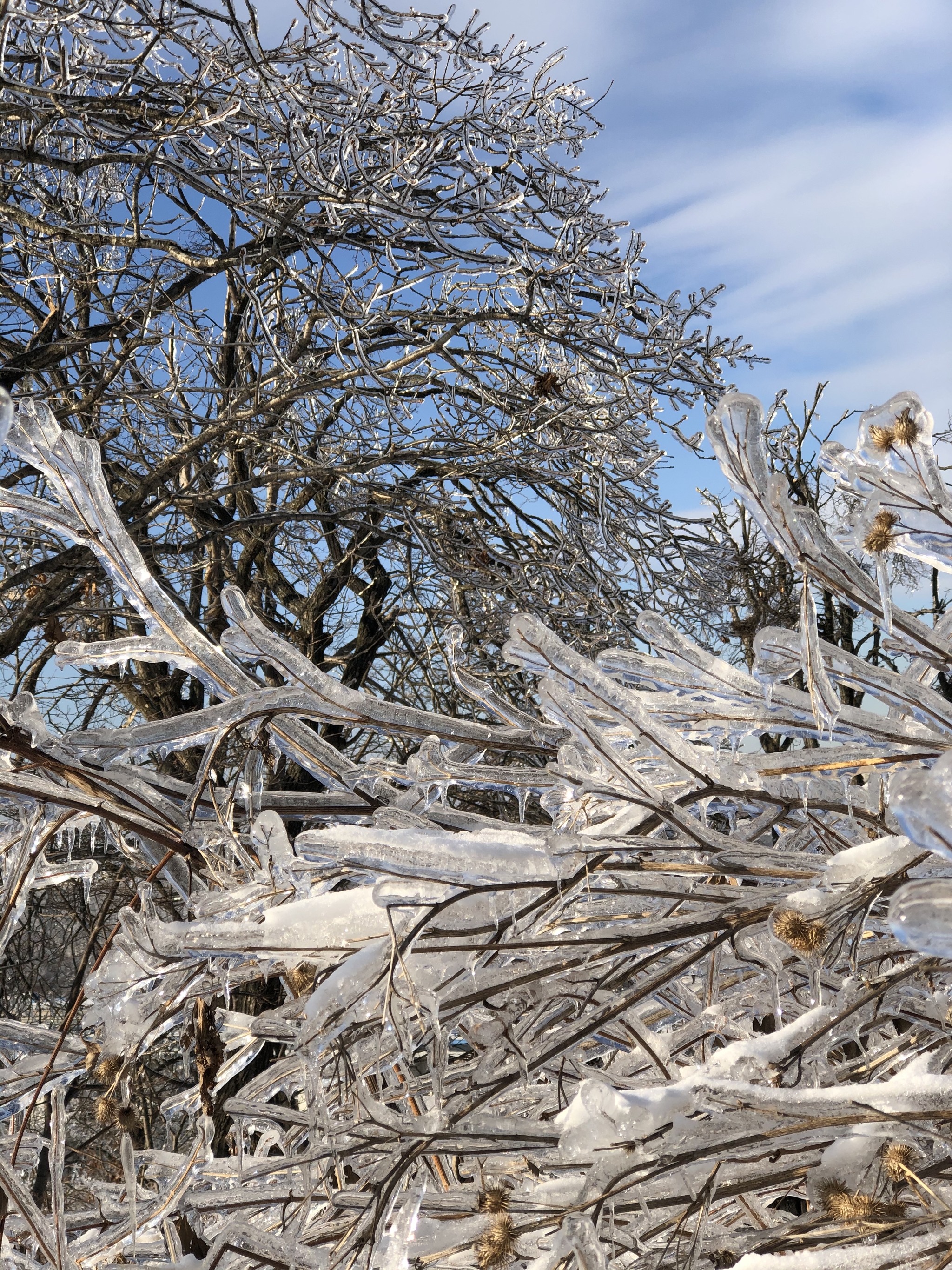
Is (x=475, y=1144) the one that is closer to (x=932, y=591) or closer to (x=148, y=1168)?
(x=148, y=1168)

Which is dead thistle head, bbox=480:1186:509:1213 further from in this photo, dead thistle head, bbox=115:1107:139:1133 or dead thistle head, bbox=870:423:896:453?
dead thistle head, bbox=870:423:896:453

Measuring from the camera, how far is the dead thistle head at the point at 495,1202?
0.85m

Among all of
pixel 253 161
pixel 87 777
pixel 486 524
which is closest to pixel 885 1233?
pixel 87 777

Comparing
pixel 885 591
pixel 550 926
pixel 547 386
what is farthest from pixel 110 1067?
pixel 547 386

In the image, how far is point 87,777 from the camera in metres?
1.00

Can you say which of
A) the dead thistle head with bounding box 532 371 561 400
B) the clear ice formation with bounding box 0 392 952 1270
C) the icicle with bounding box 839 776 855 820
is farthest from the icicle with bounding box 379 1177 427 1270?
the dead thistle head with bounding box 532 371 561 400

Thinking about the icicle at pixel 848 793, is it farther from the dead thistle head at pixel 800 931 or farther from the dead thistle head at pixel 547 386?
the dead thistle head at pixel 547 386

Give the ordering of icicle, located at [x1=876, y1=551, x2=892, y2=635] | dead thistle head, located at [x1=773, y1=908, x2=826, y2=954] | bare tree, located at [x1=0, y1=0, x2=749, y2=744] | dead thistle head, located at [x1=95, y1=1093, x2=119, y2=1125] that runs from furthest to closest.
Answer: bare tree, located at [x1=0, y1=0, x2=749, y2=744] → dead thistle head, located at [x1=95, y1=1093, x2=119, y2=1125] → icicle, located at [x1=876, y1=551, x2=892, y2=635] → dead thistle head, located at [x1=773, y1=908, x2=826, y2=954]

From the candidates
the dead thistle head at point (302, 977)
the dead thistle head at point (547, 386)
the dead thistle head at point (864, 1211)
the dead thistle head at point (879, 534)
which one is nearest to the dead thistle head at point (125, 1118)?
the dead thistle head at point (302, 977)

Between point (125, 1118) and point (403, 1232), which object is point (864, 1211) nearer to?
point (403, 1232)

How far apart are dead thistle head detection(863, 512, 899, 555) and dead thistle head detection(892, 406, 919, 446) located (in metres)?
0.06

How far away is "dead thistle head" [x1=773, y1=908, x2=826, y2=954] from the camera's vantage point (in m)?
0.71

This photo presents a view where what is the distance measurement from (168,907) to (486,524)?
2460 mm

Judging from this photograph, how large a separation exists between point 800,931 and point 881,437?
0.43 metres
